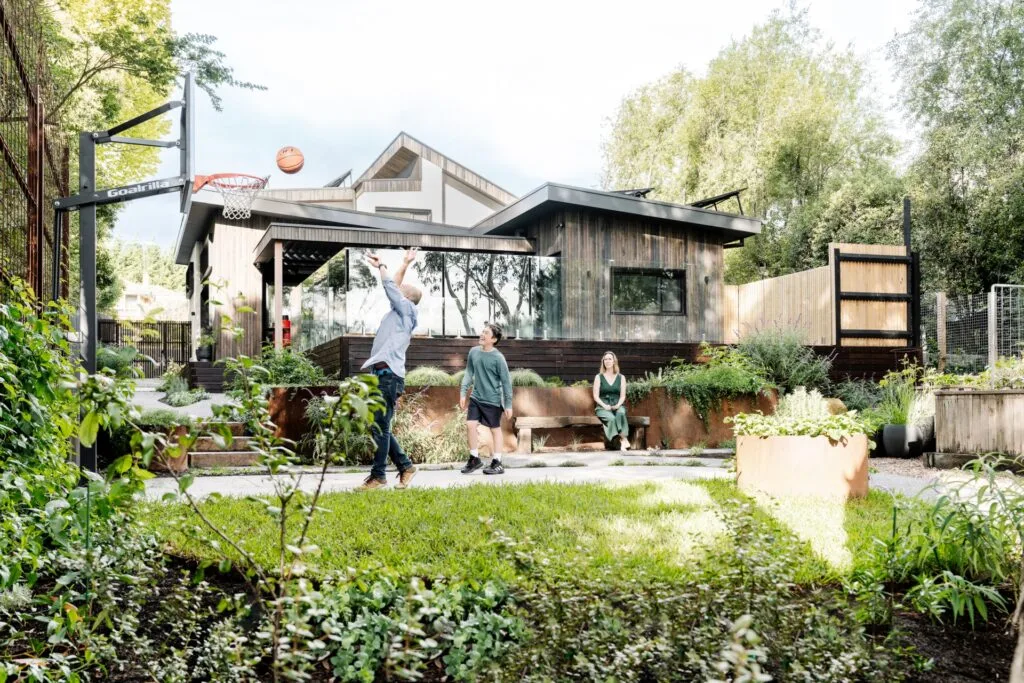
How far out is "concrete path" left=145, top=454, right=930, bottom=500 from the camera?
7637mm

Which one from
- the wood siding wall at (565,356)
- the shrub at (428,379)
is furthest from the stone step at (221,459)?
the wood siding wall at (565,356)

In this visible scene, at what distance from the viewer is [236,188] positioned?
20266mm

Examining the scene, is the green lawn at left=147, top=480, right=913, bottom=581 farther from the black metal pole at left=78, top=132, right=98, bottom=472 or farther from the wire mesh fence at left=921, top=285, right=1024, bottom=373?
the wire mesh fence at left=921, top=285, right=1024, bottom=373

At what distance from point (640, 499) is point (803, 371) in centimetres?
897

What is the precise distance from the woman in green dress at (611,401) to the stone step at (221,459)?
489 centimetres

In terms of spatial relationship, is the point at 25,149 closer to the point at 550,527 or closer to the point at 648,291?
the point at 550,527

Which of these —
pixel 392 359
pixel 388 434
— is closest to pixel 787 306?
pixel 392 359

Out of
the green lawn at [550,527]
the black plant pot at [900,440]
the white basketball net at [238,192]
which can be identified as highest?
the white basketball net at [238,192]

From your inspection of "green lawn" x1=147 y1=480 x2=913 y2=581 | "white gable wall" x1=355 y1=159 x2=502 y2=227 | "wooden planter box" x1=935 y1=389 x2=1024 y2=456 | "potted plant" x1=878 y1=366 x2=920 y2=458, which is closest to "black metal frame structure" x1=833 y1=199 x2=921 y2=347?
"potted plant" x1=878 y1=366 x2=920 y2=458

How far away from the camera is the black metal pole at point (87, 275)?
6.09m

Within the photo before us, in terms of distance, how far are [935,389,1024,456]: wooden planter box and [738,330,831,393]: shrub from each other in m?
3.53

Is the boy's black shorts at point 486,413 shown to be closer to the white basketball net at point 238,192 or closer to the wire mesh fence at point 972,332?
the wire mesh fence at point 972,332

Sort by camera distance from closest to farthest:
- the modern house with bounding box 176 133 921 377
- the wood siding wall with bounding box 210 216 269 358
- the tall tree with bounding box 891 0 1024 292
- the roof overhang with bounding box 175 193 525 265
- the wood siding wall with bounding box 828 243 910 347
Result: the modern house with bounding box 176 133 921 377
the wood siding wall with bounding box 828 243 910 347
the roof overhang with bounding box 175 193 525 265
the wood siding wall with bounding box 210 216 269 358
the tall tree with bounding box 891 0 1024 292

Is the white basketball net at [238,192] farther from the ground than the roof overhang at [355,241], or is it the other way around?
the white basketball net at [238,192]
